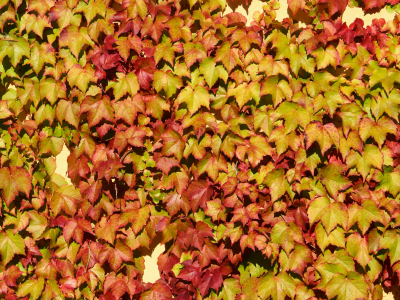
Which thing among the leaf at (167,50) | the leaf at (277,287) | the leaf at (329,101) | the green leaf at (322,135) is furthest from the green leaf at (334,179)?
the leaf at (167,50)

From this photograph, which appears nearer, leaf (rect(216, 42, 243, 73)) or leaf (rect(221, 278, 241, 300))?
leaf (rect(216, 42, 243, 73))

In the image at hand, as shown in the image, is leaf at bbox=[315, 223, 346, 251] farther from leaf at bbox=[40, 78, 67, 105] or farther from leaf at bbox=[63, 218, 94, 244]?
leaf at bbox=[40, 78, 67, 105]

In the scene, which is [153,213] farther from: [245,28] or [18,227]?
[245,28]

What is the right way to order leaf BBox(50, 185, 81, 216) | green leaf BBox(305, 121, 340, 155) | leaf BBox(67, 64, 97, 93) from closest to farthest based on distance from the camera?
green leaf BBox(305, 121, 340, 155) < leaf BBox(67, 64, 97, 93) < leaf BBox(50, 185, 81, 216)

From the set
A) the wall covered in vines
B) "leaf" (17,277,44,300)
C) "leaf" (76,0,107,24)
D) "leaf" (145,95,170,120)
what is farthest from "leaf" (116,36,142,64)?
"leaf" (17,277,44,300)

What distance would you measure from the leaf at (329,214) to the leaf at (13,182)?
215 cm

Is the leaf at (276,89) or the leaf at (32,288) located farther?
the leaf at (32,288)

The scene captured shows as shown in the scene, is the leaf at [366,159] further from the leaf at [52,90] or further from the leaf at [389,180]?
the leaf at [52,90]

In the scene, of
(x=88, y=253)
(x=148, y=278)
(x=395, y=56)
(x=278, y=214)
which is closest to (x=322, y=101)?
(x=395, y=56)

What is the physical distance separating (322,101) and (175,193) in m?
1.28

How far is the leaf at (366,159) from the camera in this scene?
2.46 metres

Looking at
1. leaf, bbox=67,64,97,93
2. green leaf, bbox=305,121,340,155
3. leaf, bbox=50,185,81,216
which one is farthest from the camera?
leaf, bbox=50,185,81,216

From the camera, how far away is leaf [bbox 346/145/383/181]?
2463mm

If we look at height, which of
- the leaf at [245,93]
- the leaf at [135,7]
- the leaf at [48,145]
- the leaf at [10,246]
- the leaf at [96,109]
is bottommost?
the leaf at [10,246]
